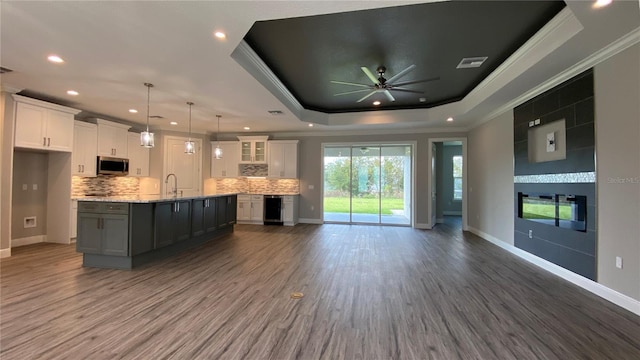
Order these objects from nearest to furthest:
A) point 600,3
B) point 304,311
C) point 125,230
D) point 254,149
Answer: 1. point 600,3
2. point 304,311
3. point 125,230
4. point 254,149

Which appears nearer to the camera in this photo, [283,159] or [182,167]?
[182,167]

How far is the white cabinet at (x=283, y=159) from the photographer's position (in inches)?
326

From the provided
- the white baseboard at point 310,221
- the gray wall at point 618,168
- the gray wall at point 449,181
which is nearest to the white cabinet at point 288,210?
the white baseboard at point 310,221

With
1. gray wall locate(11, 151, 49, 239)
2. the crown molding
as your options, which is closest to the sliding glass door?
the crown molding

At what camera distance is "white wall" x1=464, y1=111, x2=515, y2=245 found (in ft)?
17.7

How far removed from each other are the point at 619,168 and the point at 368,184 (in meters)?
5.61

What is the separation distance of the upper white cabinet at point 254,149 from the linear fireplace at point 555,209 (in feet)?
20.8

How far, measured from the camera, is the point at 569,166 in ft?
12.3

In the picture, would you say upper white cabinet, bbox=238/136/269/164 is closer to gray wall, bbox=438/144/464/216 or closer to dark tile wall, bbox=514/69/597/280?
dark tile wall, bbox=514/69/597/280

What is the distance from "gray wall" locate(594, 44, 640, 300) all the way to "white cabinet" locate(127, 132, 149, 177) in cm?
862

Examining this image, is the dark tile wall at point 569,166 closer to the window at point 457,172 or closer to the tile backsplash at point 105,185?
the window at point 457,172

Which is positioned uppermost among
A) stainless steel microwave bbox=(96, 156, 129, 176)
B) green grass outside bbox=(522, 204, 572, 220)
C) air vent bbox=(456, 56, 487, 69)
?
air vent bbox=(456, 56, 487, 69)

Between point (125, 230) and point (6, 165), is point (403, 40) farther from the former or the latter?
point (6, 165)

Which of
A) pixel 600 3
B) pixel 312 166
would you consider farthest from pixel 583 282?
pixel 312 166
